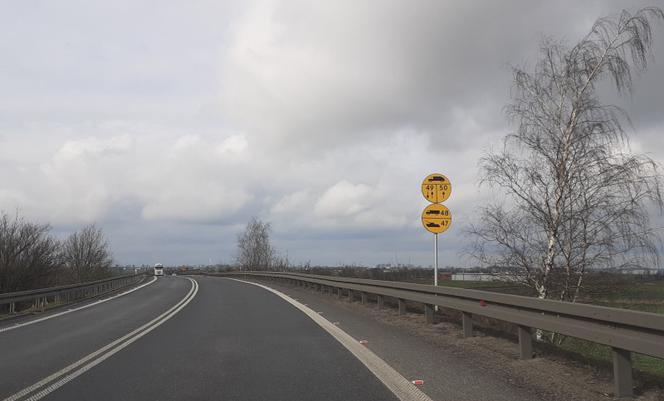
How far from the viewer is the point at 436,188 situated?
48.7ft

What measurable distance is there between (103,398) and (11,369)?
286 centimetres

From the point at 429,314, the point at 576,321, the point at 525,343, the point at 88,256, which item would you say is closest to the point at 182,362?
the point at 525,343

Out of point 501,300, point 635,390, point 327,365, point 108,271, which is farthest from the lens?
point 108,271

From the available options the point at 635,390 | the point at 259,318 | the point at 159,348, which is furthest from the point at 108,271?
the point at 635,390

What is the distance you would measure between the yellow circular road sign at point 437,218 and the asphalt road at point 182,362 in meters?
4.30

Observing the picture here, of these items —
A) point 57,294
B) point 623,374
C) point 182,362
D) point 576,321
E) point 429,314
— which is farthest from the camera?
point 57,294

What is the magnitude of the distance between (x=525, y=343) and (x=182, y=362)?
16.9ft

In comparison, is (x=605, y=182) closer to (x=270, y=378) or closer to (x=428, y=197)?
(x=428, y=197)

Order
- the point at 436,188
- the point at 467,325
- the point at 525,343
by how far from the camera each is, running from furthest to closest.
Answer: the point at 436,188
the point at 467,325
the point at 525,343

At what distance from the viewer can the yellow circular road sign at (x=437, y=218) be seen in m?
14.9

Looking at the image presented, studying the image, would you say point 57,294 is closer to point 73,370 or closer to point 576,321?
point 73,370

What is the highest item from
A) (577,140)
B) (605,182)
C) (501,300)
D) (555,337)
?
(577,140)

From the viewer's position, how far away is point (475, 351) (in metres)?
8.83

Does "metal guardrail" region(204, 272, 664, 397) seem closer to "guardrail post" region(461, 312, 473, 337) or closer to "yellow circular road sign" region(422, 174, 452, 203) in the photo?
"guardrail post" region(461, 312, 473, 337)
